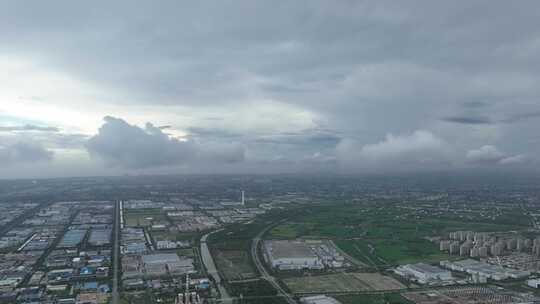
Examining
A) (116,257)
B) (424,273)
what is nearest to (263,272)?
(424,273)

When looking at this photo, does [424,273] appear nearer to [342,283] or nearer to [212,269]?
[342,283]

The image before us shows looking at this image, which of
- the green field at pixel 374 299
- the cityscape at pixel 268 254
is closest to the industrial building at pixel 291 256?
the cityscape at pixel 268 254

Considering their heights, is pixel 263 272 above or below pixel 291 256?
below

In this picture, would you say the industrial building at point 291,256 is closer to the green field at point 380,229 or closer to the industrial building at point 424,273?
the green field at point 380,229

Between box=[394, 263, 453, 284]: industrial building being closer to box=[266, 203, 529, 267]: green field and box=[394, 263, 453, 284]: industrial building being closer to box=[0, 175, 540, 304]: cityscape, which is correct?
box=[0, 175, 540, 304]: cityscape

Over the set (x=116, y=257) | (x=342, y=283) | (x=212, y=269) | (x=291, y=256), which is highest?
(x=291, y=256)

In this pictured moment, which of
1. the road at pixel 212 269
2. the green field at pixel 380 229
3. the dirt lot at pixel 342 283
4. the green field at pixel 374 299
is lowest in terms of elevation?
the green field at pixel 374 299

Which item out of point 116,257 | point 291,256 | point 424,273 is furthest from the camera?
point 116,257
